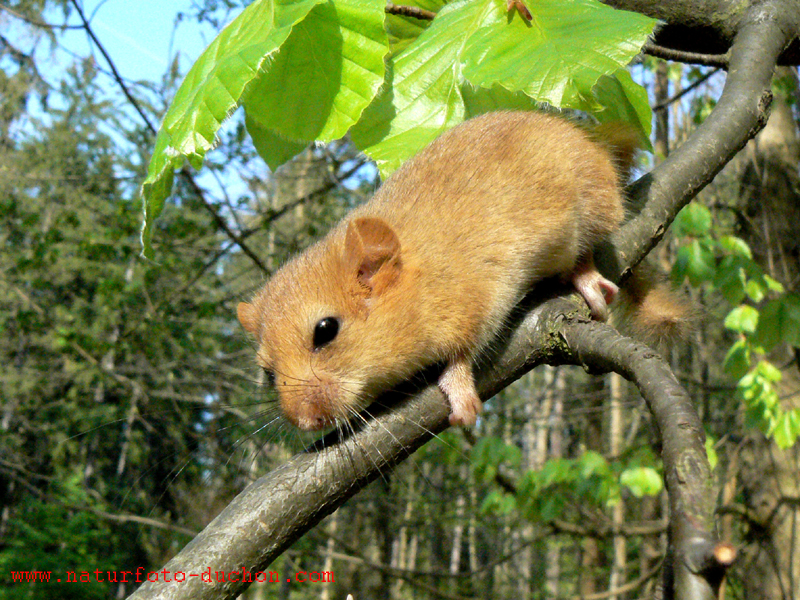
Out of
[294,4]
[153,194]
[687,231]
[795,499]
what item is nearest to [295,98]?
[294,4]

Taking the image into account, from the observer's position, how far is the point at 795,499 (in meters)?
5.61

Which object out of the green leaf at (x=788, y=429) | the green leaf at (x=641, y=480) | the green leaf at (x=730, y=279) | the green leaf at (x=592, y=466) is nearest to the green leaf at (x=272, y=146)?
the green leaf at (x=730, y=279)

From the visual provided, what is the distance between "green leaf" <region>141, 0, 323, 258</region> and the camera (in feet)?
4.86

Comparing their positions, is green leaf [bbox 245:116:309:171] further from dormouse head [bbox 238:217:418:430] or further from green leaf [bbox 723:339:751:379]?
green leaf [bbox 723:339:751:379]

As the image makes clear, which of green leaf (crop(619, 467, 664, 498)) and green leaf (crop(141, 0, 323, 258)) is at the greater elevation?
green leaf (crop(141, 0, 323, 258))

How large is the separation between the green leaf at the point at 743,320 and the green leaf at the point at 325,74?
13.2 ft

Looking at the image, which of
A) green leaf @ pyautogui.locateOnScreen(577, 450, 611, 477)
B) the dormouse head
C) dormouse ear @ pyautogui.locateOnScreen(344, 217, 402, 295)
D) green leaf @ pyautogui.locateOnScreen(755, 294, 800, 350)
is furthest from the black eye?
green leaf @ pyautogui.locateOnScreen(577, 450, 611, 477)

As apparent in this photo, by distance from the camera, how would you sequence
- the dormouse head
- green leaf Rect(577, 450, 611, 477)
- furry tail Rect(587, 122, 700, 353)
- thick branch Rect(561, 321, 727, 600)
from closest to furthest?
thick branch Rect(561, 321, 727, 600)
the dormouse head
furry tail Rect(587, 122, 700, 353)
green leaf Rect(577, 450, 611, 477)

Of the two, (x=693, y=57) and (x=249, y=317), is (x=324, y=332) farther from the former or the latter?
(x=693, y=57)

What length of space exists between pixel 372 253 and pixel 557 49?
838mm

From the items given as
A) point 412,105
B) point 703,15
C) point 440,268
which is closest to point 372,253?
point 440,268

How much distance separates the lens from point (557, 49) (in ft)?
5.59

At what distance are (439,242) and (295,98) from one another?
68 cm

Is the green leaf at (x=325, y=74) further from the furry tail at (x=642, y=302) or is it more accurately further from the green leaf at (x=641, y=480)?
the green leaf at (x=641, y=480)
